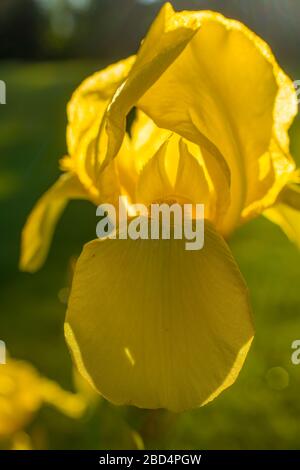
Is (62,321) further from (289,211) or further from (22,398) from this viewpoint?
(289,211)

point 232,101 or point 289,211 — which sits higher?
point 232,101

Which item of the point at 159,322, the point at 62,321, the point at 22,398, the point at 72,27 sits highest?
the point at 159,322

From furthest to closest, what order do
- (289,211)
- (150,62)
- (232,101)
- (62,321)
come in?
(62,321) < (289,211) < (232,101) < (150,62)

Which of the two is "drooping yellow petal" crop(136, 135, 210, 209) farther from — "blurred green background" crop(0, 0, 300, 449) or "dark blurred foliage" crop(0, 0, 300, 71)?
"dark blurred foliage" crop(0, 0, 300, 71)

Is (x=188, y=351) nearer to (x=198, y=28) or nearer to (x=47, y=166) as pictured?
(x=198, y=28)

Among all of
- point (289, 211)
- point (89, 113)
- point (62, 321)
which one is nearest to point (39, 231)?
point (89, 113)

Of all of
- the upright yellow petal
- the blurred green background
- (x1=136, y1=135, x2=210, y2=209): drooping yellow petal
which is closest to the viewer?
the upright yellow petal

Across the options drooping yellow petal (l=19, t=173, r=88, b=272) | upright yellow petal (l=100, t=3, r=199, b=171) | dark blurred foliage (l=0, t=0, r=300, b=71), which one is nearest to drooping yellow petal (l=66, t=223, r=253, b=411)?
upright yellow petal (l=100, t=3, r=199, b=171)

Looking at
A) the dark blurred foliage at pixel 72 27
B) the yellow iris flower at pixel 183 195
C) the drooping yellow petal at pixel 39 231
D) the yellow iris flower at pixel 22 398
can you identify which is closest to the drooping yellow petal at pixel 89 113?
the yellow iris flower at pixel 183 195
